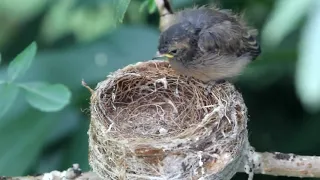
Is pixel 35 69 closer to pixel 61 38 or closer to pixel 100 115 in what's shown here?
pixel 61 38

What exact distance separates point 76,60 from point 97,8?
31 centimetres

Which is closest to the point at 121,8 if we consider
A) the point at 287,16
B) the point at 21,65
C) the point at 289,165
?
the point at 21,65

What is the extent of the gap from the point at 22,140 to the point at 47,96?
0.72m

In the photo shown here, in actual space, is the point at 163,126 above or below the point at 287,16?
below

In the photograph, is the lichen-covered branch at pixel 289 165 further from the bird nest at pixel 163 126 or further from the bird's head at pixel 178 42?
the bird's head at pixel 178 42

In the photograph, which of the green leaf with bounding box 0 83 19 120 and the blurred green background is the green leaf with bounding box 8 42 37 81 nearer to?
the green leaf with bounding box 0 83 19 120

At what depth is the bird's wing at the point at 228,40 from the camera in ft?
8.31

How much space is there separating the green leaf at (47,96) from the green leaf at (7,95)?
2.1 inches

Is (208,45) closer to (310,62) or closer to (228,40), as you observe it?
(228,40)

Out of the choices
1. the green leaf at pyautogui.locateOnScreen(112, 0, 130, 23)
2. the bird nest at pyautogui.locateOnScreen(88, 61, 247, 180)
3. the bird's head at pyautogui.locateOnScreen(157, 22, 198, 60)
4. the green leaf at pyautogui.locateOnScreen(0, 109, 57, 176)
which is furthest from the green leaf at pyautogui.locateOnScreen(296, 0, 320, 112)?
the green leaf at pyautogui.locateOnScreen(0, 109, 57, 176)

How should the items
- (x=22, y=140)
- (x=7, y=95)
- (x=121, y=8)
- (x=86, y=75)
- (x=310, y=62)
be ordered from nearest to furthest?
(x=310, y=62)
(x=121, y=8)
(x=7, y=95)
(x=22, y=140)
(x=86, y=75)

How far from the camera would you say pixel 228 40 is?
2.54 metres

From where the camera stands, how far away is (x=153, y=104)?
271 centimetres

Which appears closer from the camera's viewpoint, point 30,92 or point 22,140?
point 30,92
